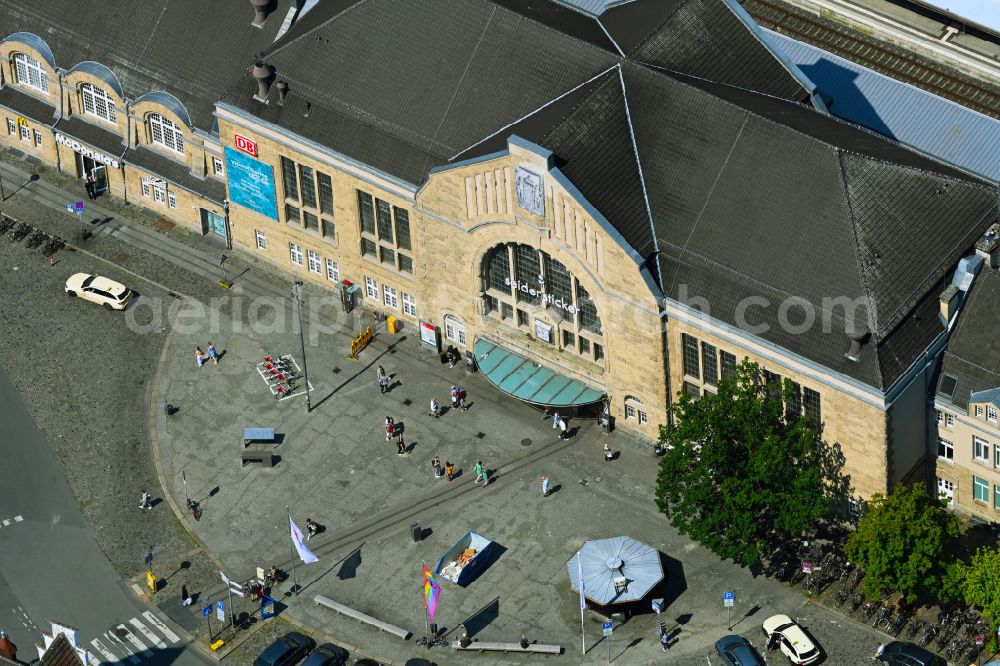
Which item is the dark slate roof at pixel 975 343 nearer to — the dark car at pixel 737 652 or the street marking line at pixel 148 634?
the dark car at pixel 737 652

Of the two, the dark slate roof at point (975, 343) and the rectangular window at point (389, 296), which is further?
the rectangular window at point (389, 296)

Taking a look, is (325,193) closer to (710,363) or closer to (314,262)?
(314,262)

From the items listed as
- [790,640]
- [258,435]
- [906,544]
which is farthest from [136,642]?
[906,544]

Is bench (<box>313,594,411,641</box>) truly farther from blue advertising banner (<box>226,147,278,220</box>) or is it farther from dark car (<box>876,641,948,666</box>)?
blue advertising banner (<box>226,147,278,220</box>)

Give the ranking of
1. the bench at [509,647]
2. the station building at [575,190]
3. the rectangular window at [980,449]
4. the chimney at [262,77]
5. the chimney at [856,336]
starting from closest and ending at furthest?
the chimney at [856,336]
the bench at [509,647]
the station building at [575,190]
the rectangular window at [980,449]
the chimney at [262,77]

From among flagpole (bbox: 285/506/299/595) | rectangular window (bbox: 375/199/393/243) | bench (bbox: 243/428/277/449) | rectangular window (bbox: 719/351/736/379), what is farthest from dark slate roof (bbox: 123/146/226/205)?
rectangular window (bbox: 719/351/736/379)

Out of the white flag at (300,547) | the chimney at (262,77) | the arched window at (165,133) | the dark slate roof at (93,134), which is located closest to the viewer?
the white flag at (300,547)

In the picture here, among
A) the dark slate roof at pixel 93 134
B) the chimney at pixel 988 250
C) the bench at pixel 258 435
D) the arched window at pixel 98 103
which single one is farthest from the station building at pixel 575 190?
the bench at pixel 258 435
